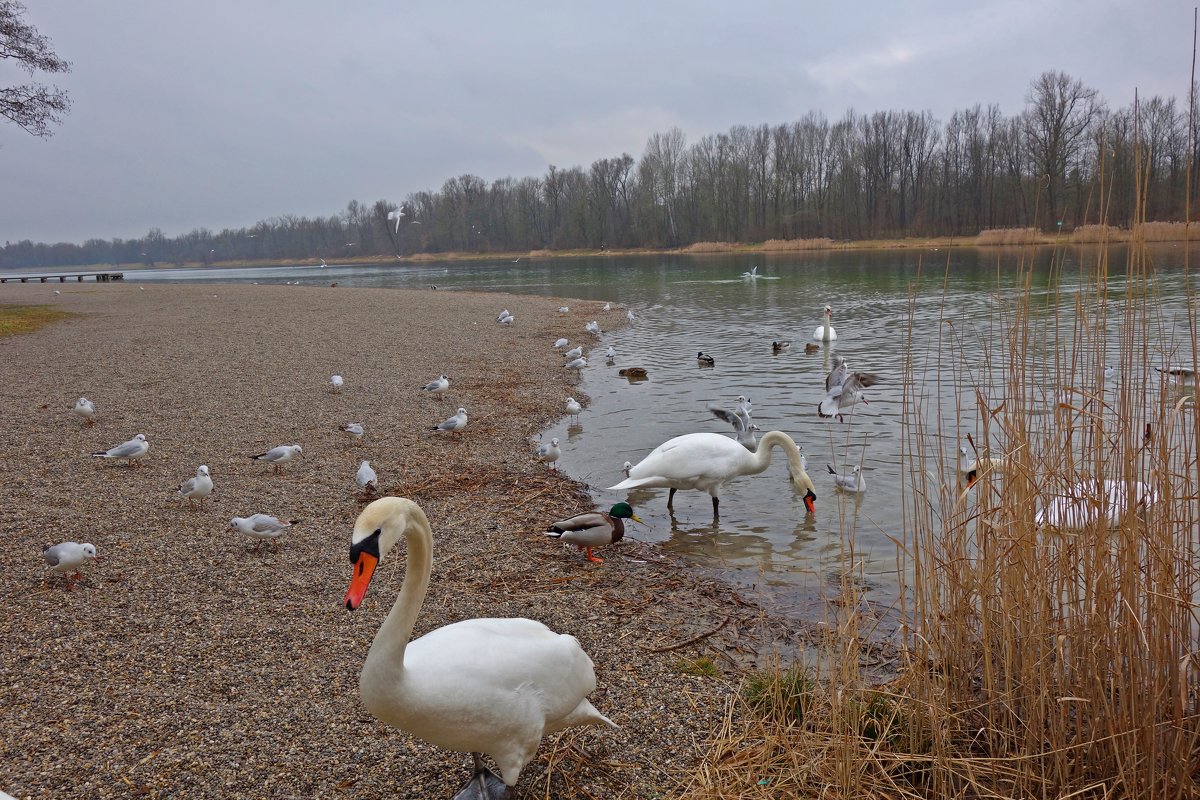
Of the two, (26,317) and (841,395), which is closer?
(841,395)

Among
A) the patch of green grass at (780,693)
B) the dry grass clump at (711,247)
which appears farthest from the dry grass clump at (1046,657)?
the dry grass clump at (711,247)

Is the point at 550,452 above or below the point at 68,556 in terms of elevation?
below

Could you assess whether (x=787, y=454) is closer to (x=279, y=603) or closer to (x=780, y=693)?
(x=780, y=693)

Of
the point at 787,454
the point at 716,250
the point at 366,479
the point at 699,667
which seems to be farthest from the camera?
the point at 716,250

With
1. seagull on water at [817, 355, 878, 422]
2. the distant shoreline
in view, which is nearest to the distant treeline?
the distant shoreline

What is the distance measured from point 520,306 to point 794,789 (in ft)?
94.0

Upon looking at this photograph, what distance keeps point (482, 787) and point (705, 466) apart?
15.9ft

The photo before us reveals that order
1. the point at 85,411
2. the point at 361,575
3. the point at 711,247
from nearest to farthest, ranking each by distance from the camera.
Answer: the point at 361,575 → the point at 85,411 → the point at 711,247

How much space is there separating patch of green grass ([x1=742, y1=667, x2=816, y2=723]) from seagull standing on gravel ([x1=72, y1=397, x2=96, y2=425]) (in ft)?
31.2

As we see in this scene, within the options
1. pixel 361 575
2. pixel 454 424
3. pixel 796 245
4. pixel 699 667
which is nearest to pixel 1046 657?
pixel 699 667

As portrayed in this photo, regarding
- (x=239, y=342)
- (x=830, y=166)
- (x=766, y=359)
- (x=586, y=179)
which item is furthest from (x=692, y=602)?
(x=586, y=179)

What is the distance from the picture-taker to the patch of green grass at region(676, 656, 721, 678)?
4.44 meters

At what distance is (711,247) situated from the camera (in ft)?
281

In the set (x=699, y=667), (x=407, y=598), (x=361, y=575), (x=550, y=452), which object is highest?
(x=361, y=575)
